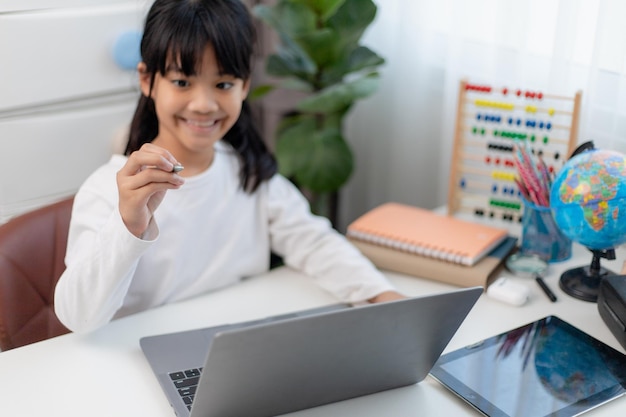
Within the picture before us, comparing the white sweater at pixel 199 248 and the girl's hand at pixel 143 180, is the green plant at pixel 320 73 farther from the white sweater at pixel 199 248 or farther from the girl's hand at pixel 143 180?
the girl's hand at pixel 143 180

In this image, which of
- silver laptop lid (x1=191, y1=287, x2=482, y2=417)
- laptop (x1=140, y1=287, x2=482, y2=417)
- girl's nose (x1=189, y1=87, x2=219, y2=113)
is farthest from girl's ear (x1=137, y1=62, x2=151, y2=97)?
silver laptop lid (x1=191, y1=287, x2=482, y2=417)

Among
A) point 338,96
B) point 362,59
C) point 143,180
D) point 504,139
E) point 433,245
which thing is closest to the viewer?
point 143,180

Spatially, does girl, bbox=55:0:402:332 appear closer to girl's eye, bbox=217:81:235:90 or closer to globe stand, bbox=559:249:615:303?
girl's eye, bbox=217:81:235:90

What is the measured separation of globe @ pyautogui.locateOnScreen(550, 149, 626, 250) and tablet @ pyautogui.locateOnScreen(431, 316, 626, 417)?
164 mm

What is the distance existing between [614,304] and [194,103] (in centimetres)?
72

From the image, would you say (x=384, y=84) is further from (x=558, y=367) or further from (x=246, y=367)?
(x=246, y=367)

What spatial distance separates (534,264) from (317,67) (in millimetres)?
741

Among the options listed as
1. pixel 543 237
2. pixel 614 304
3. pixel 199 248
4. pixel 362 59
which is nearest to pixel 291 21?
pixel 362 59

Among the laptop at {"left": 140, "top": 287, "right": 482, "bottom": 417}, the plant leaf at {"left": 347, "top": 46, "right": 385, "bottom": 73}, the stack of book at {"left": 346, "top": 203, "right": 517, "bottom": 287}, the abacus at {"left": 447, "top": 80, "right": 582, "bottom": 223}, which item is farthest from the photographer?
the plant leaf at {"left": 347, "top": 46, "right": 385, "bottom": 73}

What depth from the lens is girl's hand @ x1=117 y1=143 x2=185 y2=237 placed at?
103 centimetres

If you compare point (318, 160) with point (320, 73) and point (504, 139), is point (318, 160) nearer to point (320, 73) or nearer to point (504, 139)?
point (320, 73)

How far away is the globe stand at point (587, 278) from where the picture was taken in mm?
1311

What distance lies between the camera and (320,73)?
6.20ft

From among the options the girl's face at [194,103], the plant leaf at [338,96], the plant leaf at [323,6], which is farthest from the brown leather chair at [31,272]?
the plant leaf at [323,6]
